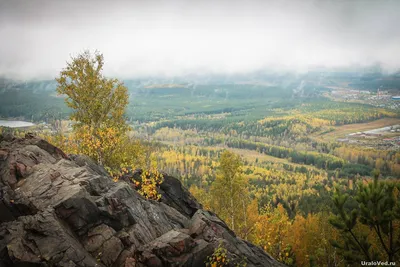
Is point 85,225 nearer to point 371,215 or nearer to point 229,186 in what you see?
point 371,215

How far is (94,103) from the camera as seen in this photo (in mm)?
40531

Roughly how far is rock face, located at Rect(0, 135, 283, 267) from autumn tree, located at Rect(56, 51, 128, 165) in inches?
391

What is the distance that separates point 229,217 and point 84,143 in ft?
103

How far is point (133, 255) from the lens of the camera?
798 inches

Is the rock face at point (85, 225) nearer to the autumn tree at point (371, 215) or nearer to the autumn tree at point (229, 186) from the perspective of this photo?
the autumn tree at point (371, 215)

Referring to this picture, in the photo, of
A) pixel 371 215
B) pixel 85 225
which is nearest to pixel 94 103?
pixel 85 225

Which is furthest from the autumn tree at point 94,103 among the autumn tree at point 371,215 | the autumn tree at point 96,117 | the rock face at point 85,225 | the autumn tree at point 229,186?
the autumn tree at point 371,215

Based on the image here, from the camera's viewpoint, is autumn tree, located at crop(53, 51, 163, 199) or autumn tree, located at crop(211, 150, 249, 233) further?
autumn tree, located at crop(211, 150, 249, 233)

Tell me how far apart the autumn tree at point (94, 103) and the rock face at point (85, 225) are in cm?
994

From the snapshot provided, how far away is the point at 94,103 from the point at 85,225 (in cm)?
2381

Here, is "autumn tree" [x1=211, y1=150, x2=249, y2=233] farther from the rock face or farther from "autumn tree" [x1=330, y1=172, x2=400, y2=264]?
"autumn tree" [x1=330, y1=172, x2=400, y2=264]

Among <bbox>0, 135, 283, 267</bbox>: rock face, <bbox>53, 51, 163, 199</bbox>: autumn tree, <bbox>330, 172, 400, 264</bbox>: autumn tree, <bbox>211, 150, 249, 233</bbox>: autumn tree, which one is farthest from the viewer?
<bbox>211, 150, 249, 233</bbox>: autumn tree

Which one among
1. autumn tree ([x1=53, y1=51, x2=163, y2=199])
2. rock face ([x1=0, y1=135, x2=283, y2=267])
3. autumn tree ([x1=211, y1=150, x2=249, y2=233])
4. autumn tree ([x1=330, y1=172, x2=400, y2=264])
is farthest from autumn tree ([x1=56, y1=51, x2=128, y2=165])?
autumn tree ([x1=330, y1=172, x2=400, y2=264])

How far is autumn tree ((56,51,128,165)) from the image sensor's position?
38.3 meters
